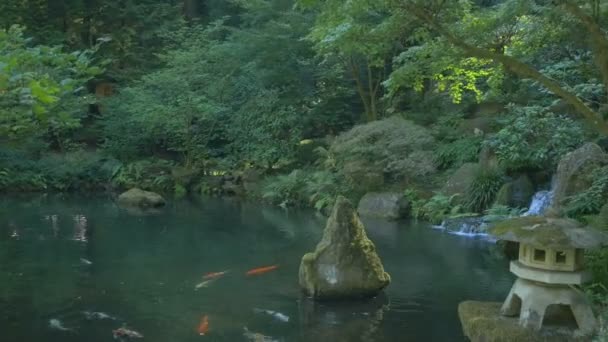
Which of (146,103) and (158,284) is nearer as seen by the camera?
(158,284)

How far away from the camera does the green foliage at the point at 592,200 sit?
12094 millimetres

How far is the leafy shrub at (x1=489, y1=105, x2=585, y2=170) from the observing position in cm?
1519

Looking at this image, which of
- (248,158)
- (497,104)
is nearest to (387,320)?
(497,104)

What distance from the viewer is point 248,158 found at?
2392cm

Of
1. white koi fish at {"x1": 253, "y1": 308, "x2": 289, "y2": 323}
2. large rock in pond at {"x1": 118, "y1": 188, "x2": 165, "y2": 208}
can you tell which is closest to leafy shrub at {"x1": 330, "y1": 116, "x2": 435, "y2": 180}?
large rock in pond at {"x1": 118, "y1": 188, "x2": 165, "y2": 208}

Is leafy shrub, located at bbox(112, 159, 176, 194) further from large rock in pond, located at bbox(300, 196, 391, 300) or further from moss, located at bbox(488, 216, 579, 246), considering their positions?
moss, located at bbox(488, 216, 579, 246)

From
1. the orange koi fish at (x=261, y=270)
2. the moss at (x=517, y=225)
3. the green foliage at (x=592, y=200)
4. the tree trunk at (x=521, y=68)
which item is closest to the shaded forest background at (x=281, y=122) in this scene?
the green foliage at (x=592, y=200)

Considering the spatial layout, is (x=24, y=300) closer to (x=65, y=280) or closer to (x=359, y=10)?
(x=65, y=280)

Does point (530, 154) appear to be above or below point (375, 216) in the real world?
above

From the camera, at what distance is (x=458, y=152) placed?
18.9 m

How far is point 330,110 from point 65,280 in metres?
14.9

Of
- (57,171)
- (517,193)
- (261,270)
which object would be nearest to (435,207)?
(517,193)

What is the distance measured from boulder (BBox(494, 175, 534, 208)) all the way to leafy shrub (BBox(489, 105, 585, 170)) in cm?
41

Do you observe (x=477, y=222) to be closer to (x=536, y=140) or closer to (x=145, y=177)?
(x=536, y=140)
